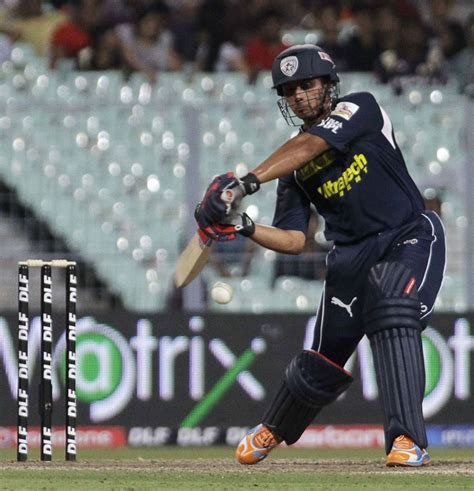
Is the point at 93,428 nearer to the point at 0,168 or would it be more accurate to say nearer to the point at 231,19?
the point at 0,168

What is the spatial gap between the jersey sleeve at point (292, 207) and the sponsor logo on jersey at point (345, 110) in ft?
1.85

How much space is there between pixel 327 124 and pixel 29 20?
8.41 metres

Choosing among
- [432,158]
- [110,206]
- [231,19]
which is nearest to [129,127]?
[110,206]

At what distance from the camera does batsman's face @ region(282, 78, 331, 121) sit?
19.8 feet

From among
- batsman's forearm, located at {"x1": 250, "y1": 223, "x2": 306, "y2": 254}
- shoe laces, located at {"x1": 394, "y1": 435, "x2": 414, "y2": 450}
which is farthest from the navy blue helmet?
shoe laces, located at {"x1": 394, "y1": 435, "x2": 414, "y2": 450}

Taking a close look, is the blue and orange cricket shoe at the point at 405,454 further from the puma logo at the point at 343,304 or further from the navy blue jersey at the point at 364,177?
the navy blue jersey at the point at 364,177

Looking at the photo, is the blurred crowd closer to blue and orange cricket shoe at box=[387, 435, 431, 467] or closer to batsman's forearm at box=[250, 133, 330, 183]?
batsman's forearm at box=[250, 133, 330, 183]

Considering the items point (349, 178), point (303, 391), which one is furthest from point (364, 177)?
point (303, 391)

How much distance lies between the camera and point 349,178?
600cm

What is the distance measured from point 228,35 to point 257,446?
7934mm

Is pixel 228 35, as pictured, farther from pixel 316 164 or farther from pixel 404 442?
pixel 404 442

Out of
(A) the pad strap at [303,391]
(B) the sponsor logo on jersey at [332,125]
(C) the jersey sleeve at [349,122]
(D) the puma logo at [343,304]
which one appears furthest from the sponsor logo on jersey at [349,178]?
(A) the pad strap at [303,391]

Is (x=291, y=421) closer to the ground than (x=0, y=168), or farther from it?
closer to the ground

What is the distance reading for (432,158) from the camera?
10984 millimetres
